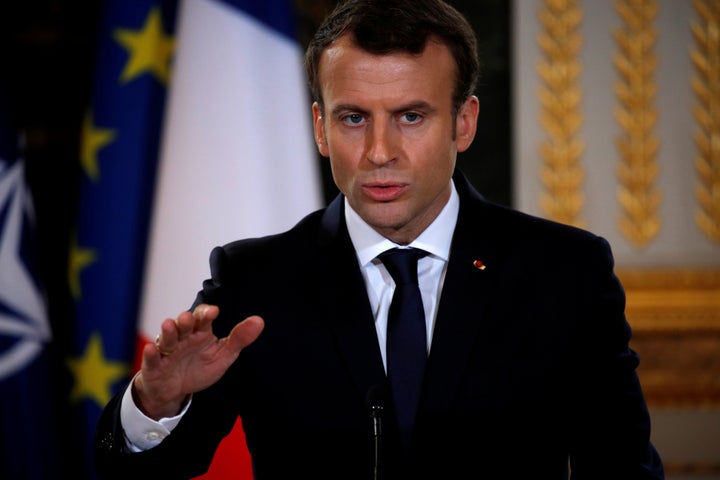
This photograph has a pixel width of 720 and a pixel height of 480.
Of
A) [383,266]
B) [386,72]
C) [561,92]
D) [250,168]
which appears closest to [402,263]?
[383,266]

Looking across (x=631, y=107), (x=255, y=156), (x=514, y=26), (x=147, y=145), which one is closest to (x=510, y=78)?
(x=514, y=26)

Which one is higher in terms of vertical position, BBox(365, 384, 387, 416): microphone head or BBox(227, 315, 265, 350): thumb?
BBox(227, 315, 265, 350): thumb

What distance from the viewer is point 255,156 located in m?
2.67

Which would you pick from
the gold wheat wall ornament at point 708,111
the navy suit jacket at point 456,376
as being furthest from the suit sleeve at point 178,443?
the gold wheat wall ornament at point 708,111

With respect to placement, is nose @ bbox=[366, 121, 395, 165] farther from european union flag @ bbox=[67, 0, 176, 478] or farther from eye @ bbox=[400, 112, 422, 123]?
european union flag @ bbox=[67, 0, 176, 478]

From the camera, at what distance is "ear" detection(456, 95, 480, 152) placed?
1450 millimetres

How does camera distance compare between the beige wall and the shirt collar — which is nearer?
the shirt collar

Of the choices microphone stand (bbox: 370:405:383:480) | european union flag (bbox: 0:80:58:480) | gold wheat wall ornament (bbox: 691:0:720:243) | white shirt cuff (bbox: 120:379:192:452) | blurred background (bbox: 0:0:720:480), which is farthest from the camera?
gold wheat wall ornament (bbox: 691:0:720:243)

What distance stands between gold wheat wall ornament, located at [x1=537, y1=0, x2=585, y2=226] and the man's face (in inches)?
73.8

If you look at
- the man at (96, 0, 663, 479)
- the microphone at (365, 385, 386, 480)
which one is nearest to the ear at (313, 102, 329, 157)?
the man at (96, 0, 663, 479)

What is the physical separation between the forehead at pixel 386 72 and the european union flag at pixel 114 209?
142 centimetres

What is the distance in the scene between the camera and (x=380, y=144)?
1295mm

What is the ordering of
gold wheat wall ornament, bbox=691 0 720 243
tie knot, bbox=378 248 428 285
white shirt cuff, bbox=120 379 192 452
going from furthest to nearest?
gold wheat wall ornament, bbox=691 0 720 243, tie knot, bbox=378 248 428 285, white shirt cuff, bbox=120 379 192 452

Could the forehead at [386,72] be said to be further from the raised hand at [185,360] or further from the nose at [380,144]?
the raised hand at [185,360]
